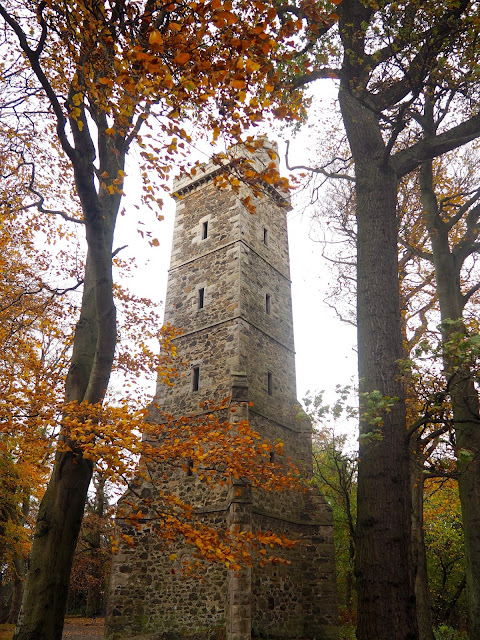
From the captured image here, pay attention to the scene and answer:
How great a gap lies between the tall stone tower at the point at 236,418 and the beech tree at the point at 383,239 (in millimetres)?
6260

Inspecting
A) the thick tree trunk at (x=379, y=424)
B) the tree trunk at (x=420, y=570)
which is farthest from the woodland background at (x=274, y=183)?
the tree trunk at (x=420, y=570)

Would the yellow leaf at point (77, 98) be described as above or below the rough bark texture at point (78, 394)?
above

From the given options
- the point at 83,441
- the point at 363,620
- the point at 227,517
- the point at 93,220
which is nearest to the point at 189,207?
the point at 227,517

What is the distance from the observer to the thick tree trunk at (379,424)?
359 cm

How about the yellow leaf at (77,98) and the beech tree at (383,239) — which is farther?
the yellow leaf at (77,98)

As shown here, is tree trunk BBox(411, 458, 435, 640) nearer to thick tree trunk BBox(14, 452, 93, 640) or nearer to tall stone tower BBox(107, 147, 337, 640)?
tall stone tower BBox(107, 147, 337, 640)

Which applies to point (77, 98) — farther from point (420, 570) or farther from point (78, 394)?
point (420, 570)

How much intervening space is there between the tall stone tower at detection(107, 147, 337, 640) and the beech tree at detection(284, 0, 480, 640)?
6.26m

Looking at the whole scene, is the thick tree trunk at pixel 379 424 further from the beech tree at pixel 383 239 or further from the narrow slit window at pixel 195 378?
the narrow slit window at pixel 195 378

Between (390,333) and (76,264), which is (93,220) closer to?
(390,333)

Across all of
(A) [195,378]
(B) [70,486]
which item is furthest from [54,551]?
(A) [195,378]

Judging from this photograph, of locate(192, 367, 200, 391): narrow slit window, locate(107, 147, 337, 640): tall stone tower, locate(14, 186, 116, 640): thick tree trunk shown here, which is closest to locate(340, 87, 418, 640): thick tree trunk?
locate(14, 186, 116, 640): thick tree trunk

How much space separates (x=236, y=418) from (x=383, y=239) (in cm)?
857

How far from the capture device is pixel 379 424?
3.99m
